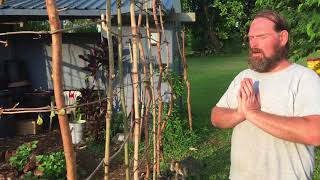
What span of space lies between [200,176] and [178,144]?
6.49ft

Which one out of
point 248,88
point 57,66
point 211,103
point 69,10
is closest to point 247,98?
point 248,88

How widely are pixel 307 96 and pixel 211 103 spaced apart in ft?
37.5

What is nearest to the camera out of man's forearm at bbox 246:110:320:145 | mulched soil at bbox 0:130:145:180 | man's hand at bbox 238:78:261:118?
man's forearm at bbox 246:110:320:145

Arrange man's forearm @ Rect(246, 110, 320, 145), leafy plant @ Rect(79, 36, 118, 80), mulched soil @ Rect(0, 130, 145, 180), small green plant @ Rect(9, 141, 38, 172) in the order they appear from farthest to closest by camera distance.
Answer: leafy plant @ Rect(79, 36, 118, 80) < mulched soil @ Rect(0, 130, 145, 180) < small green plant @ Rect(9, 141, 38, 172) < man's forearm @ Rect(246, 110, 320, 145)

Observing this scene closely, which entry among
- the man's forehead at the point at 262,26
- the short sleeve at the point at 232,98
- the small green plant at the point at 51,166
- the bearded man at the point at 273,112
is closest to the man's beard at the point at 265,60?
the bearded man at the point at 273,112

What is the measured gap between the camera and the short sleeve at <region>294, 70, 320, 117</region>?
272 cm

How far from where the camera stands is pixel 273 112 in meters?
2.86

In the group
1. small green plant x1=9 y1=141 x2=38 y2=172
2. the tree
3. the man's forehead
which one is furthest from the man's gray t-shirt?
the tree

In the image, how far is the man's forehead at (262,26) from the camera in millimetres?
2897

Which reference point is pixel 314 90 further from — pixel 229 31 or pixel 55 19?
pixel 229 31

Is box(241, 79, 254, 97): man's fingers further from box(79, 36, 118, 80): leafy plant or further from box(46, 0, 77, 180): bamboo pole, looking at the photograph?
box(79, 36, 118, 80): leafy plant

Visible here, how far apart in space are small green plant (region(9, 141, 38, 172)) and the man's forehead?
4.70 m

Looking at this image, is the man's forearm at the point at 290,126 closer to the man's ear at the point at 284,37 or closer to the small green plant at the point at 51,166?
the man's ear at the point at 284,37

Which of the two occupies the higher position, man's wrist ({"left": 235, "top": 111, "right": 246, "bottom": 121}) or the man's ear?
the man's ear
